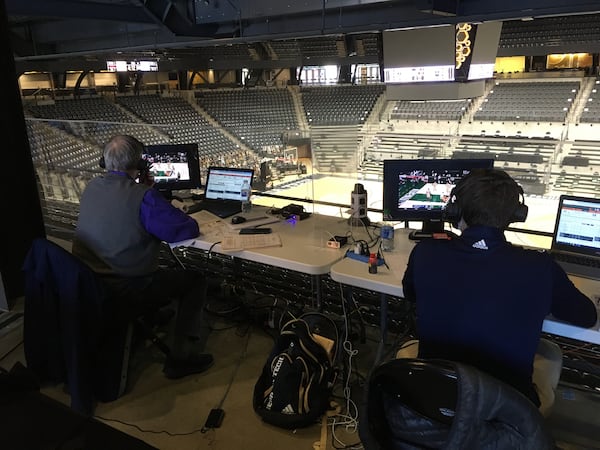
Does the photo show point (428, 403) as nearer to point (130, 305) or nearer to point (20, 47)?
point (130, 305)

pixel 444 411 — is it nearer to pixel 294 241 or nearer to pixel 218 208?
pixel 294 241

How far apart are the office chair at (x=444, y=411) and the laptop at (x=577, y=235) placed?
54.3 inches

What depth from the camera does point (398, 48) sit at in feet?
25.5

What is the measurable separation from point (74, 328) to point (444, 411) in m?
1.72

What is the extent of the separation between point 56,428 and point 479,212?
124cm

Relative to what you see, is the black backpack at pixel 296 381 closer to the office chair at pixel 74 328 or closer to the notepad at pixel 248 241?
the notepad at pixel 248 241

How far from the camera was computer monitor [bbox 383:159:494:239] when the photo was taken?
2477mm

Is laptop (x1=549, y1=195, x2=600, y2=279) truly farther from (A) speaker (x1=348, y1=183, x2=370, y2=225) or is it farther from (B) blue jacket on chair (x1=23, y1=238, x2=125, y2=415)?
(B) blue jacket on chair (x1=23, y1=238, x2=125, y2=415)

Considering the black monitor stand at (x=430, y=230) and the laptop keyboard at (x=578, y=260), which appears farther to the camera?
the black monitor stand at (x=430, y=230)

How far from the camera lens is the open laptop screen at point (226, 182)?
319 cm

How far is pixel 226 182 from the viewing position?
3248 mm

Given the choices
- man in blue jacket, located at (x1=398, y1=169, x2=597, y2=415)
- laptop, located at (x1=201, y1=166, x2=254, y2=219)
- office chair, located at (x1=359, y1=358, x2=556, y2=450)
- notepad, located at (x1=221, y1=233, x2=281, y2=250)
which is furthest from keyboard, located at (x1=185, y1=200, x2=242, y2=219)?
office chair, located at (x1=359, y1=358, x2=556, y2=450)

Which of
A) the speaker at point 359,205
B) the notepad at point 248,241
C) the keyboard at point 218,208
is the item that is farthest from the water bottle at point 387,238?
the keyboard at point 218,208

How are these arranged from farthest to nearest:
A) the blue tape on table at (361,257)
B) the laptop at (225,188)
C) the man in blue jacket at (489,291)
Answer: the laptop at (225,188) < the blue tape on table at (361,257) < the man in blue jacket at (489,291)
